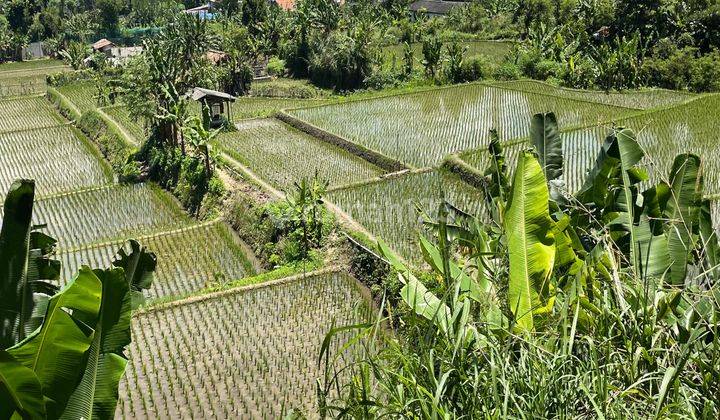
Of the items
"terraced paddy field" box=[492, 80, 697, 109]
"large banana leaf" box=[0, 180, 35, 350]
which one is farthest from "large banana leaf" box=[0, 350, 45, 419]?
"terraced paddy field" box=[492, 80, 697, 109]

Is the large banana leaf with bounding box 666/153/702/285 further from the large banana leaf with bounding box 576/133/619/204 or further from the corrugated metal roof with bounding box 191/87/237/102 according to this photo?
the corrugated metal roof with bounding box 191/87/237/102

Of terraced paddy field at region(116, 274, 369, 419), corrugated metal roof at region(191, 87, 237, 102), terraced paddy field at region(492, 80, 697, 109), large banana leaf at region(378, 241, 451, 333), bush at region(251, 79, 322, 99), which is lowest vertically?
terraced paddy field at region(116, 274, 369, 419)

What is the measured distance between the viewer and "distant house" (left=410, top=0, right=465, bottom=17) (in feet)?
140

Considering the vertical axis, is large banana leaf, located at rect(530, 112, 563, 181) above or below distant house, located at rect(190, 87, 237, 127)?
above

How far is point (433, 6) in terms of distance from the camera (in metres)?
43.8

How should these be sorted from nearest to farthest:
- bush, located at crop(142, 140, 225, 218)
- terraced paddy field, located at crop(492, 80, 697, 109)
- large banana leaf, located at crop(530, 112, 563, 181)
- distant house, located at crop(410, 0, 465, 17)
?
large banana leaf, located at crop(530, 112, 563, 181) < bush, located at crop(142, 140, 225, 218) < terraced paddy field, located at crop(492, 80, 697, 109) < distant house, located at crop(410, 0, 465, 17)

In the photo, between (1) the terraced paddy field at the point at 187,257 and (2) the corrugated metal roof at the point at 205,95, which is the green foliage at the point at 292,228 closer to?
(1) the terraced paddy field at the point at 187,257

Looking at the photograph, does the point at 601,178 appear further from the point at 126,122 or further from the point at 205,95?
the point at 126,122

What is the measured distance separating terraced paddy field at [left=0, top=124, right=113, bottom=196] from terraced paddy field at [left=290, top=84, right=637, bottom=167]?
6082mm

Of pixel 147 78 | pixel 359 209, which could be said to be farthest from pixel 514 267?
pixel 147 78

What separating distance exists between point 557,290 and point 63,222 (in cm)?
1192

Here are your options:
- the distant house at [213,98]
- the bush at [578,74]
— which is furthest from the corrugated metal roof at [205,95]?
the bush at [578,74]

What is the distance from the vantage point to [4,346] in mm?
3955

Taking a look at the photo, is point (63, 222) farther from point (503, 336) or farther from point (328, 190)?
point (503, 336)
